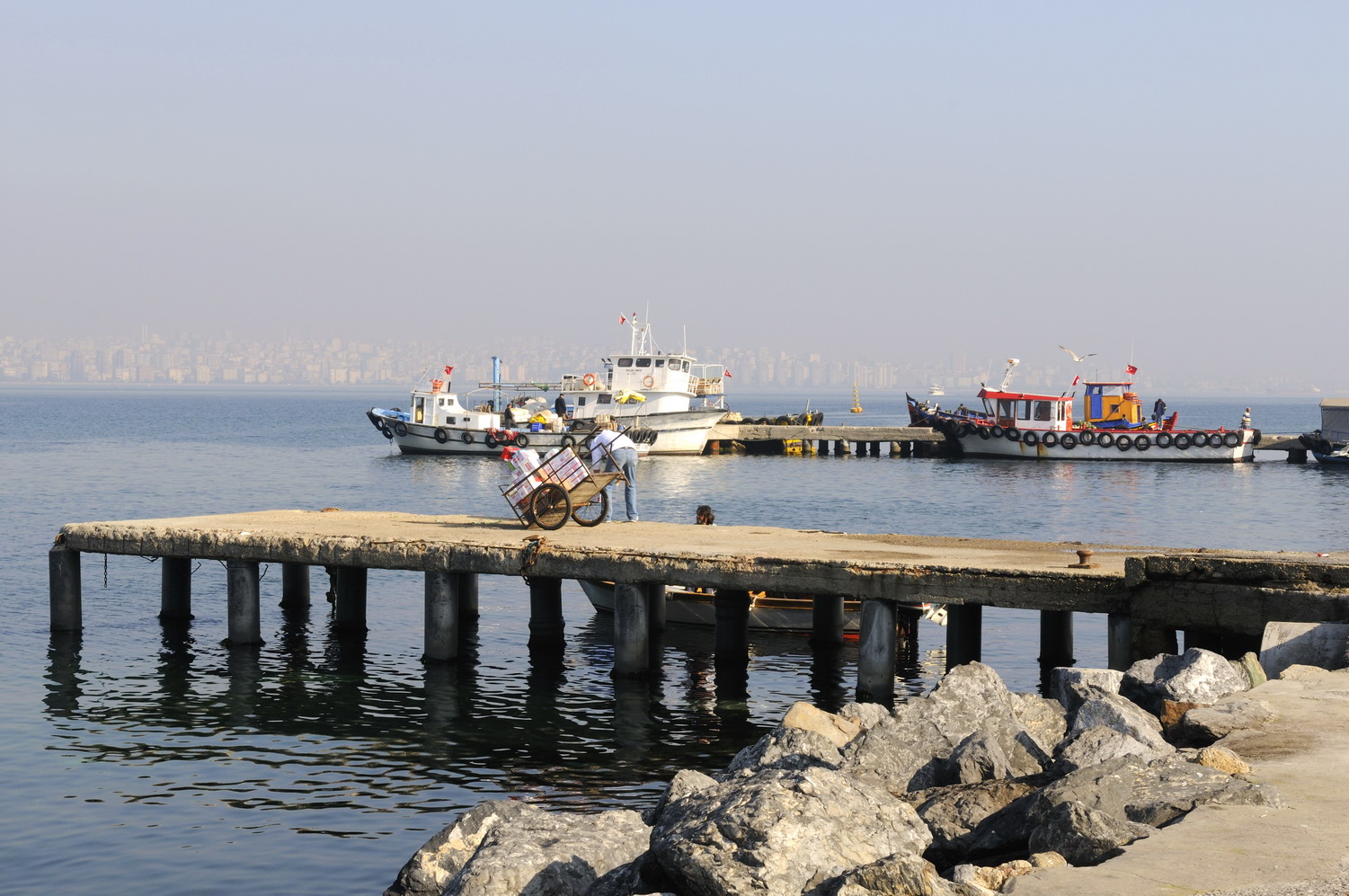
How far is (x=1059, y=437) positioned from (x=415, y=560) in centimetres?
5703

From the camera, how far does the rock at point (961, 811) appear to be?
340 inches

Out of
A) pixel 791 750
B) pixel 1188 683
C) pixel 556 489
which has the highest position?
pixel 556 489

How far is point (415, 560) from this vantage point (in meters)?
18.8

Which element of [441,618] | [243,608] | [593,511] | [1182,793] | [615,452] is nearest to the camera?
[1182,793]

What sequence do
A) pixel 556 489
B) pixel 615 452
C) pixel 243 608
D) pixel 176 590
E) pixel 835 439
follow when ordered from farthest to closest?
pixel 835 439
pixel 176 590
pixel 615 452
pixel 243 608
pixel 556 489

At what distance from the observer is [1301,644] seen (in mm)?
14125

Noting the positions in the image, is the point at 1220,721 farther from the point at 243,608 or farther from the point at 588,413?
the point at 588,413

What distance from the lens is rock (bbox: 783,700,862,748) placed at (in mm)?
11829

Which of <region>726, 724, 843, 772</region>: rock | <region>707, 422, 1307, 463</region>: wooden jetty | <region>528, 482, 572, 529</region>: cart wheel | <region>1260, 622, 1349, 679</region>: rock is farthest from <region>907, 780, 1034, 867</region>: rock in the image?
<region>707, 422, 1307, 463</region>: wooden jetty

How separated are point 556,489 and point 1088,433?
181 feet

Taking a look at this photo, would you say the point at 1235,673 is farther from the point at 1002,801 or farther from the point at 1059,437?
the point at 1059,437

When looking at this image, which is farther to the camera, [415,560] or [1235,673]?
[415,560]

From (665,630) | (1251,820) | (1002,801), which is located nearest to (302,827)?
(1002,801)

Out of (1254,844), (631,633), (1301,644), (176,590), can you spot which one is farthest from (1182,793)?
(176,590)
